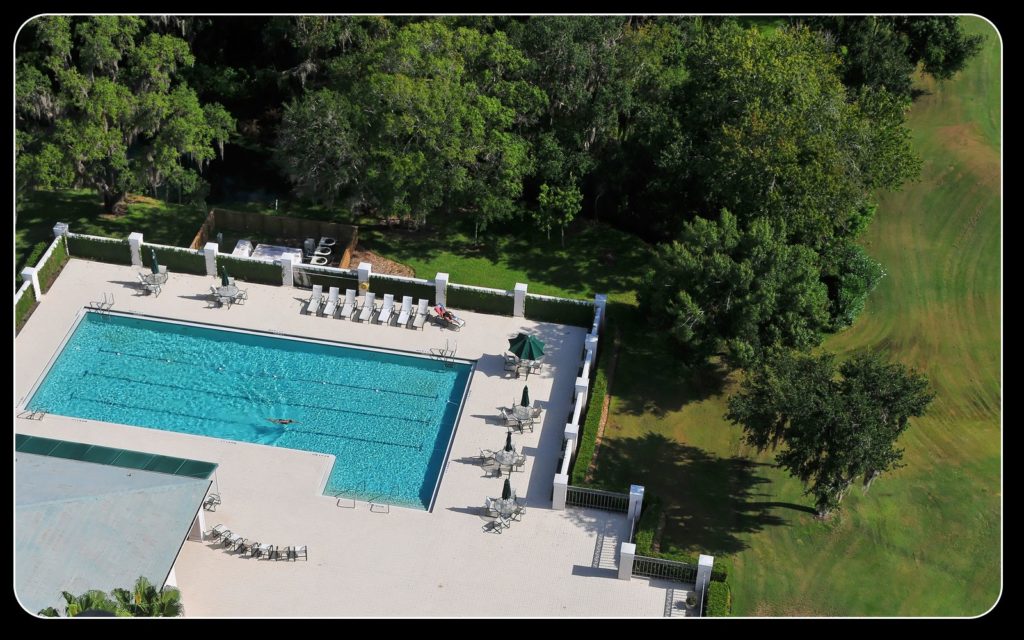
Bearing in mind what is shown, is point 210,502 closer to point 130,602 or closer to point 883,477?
point 130,602

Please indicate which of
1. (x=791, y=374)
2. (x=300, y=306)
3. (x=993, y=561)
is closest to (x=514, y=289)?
(x=300, y=306)

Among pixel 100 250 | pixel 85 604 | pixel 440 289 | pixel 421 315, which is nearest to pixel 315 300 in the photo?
pixel 421 315

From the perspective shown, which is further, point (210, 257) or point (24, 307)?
point (210, 257)

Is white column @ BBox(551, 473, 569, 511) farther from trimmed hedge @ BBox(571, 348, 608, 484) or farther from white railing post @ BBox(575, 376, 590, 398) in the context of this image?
white railing post @ BBox(575, 376, 590, 398)

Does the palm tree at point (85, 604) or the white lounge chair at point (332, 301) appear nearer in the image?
the palm tree at point (85, 604)

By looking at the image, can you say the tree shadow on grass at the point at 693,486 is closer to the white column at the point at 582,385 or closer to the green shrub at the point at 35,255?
the white column at the point at 582,385

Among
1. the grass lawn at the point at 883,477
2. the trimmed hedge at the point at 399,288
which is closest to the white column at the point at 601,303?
the grass lawn at the point at 883,477

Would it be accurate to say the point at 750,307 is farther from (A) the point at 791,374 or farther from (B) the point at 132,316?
(B) the point at 132,316
